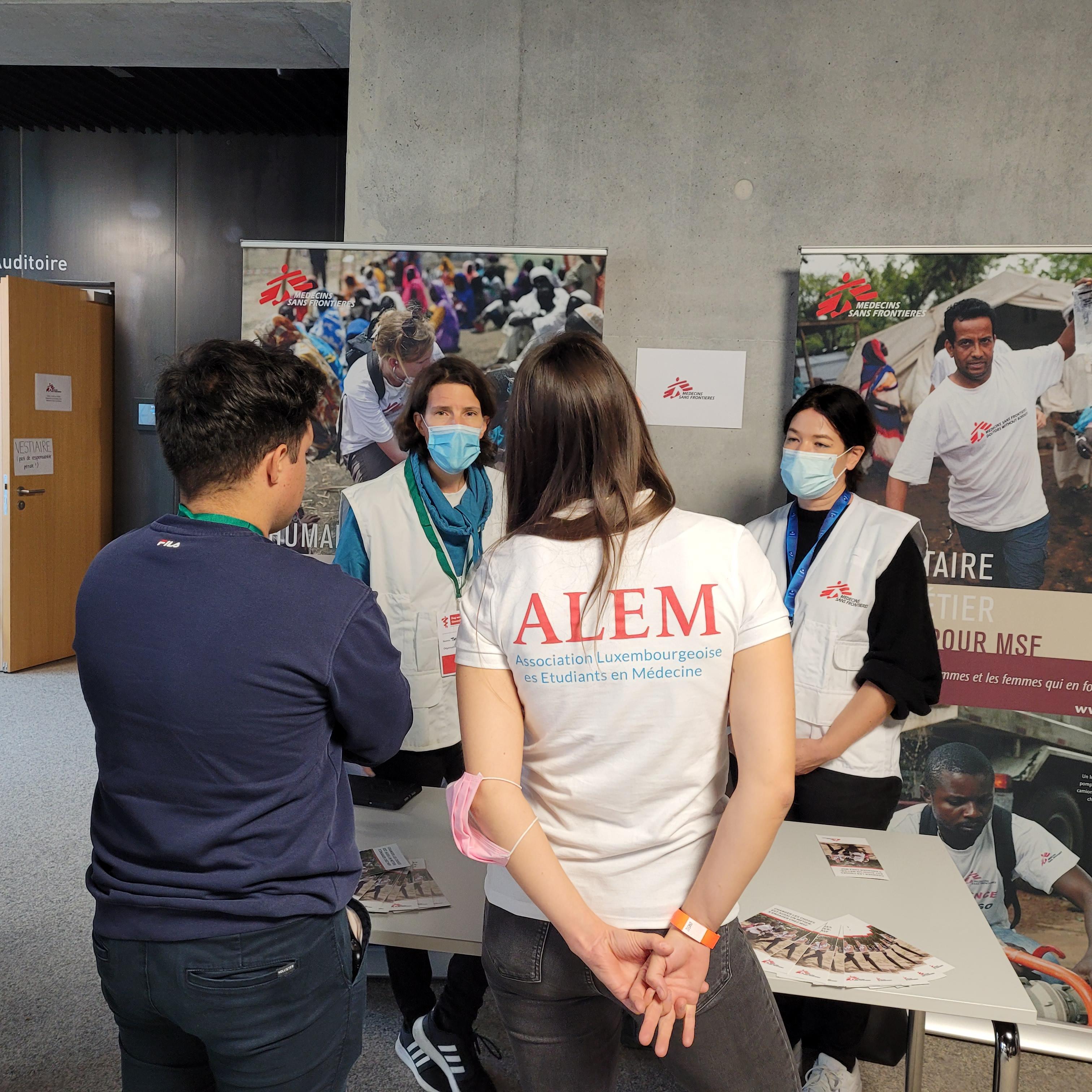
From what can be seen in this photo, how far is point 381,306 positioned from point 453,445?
904 millimetres

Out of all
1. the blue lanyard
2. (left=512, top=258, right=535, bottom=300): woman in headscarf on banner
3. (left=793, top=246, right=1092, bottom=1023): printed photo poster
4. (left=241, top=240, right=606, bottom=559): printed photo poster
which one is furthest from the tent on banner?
(left=512, top=258, right=535, bottom=300): woman in headscarf on banner

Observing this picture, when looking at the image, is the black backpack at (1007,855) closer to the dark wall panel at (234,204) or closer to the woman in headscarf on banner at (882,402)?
the woman in headscarf on banner at (882,402)

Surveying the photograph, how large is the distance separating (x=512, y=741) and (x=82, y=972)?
230 cm

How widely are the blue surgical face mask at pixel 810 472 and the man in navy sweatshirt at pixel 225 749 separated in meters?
A: 1.48

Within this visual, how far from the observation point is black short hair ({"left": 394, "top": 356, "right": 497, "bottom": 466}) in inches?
95.2

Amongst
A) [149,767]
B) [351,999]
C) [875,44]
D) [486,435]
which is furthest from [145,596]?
[875,44]

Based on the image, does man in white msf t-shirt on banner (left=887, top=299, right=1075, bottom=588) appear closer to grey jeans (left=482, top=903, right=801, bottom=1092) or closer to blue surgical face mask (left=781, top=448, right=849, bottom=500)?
blue surgical face mask (left=781, top=448, right=849, bottom=500)

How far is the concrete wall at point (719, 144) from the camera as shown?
2.75 meters

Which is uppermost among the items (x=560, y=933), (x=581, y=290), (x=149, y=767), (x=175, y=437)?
(x=581, y=290)

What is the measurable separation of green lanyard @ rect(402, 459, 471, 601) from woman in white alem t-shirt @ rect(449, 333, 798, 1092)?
47.3 inches

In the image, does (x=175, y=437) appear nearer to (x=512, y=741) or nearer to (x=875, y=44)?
(x=512, y=741)

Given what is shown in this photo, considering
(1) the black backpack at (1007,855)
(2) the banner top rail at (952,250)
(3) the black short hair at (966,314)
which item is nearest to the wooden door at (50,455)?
(2) the banner top rail at (952,250)

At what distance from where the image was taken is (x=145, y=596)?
109 cm

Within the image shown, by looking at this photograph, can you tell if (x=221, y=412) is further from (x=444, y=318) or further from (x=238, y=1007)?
(x=444, y=318)
